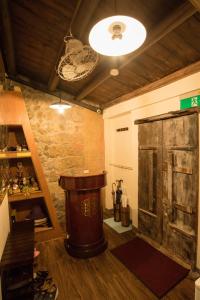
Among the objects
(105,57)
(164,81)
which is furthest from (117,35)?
(164,81)

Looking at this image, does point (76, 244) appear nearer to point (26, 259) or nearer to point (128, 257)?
A: point (128, 257)

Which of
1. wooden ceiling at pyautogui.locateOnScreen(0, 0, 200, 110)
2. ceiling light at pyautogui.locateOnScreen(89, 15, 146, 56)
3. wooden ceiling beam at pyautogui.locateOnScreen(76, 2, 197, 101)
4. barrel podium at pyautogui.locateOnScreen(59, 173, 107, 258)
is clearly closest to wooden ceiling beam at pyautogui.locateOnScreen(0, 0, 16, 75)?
wooden ceiling at pyautogui.locateOnScreen(0, 0, 200, 110)

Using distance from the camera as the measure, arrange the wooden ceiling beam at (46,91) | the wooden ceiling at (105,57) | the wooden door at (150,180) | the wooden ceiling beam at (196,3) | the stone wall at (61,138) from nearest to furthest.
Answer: the wooden ceiling beam at (196,3) → the wooden ceiling at (105,57) → the wooden door at (150,180) → the wooden ceiling beam at (46,91) → the stone wall at (61,138)

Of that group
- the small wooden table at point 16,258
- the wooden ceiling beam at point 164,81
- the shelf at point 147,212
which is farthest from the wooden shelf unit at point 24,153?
the wooden ceiling beam at point 164,81

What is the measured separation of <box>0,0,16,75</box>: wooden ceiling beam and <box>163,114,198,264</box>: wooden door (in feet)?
7.27

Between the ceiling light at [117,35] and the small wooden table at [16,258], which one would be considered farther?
the small wooden table at [16,258]

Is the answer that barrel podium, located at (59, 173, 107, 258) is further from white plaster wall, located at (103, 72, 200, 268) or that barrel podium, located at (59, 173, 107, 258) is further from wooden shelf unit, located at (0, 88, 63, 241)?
white plaster wall, located at (103, 72, 200, 268)

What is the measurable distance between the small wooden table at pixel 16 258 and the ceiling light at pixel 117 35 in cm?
173

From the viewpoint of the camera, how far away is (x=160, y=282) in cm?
208

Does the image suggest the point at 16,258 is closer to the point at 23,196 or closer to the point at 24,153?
the point at 23,196

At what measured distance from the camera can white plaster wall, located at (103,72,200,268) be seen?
7.79ft

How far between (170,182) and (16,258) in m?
1.98

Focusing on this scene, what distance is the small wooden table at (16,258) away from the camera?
57.4 inches

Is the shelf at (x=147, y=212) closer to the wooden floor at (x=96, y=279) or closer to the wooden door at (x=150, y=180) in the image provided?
the wooden door at (x=150, y=180)
